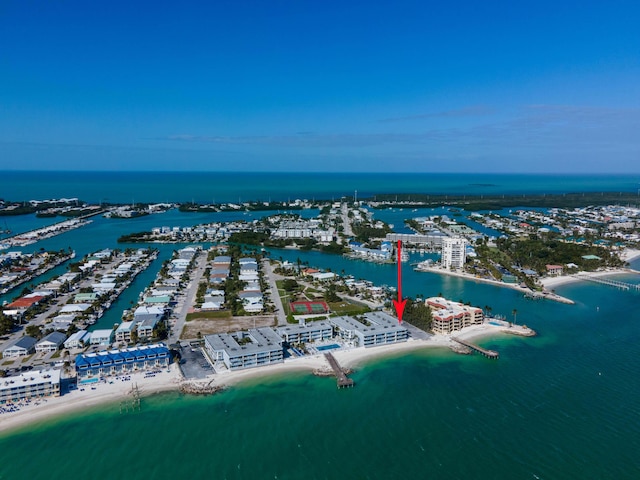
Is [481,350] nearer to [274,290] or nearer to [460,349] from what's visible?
[460,349]

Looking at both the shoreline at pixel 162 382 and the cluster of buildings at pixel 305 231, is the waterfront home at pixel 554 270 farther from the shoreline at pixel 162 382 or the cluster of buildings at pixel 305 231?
the cluster of buildings at pixel 305 231

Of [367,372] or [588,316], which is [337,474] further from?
[588,316]

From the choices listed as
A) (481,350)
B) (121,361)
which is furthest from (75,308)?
(481,350)

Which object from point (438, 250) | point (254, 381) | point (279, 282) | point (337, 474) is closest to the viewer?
point (337, 474)

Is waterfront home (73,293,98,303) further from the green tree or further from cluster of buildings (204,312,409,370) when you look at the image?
the green tree

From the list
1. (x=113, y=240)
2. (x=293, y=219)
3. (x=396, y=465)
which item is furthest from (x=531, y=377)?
(x=293, y=219)

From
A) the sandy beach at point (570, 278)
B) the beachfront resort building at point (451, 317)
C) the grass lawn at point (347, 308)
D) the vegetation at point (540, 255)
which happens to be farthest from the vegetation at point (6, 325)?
the sandy beach at point (570, 278)

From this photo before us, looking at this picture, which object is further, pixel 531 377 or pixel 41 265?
pixel 41 265

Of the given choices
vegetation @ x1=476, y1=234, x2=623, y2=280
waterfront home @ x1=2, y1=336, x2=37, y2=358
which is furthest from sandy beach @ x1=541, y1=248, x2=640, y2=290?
waterfront home @ x1=2, y1=336, x2=37, y2=358
